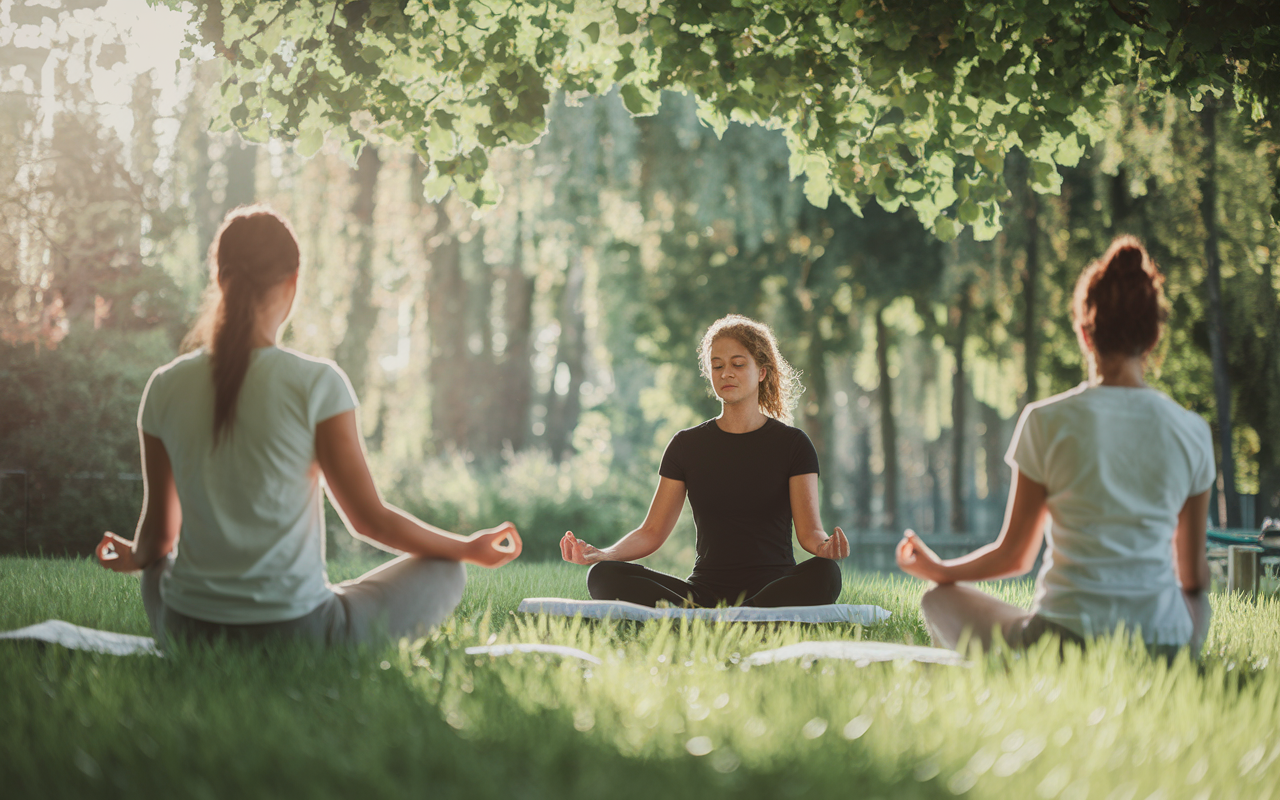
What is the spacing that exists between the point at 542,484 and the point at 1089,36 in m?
9.50

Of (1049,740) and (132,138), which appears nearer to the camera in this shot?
(1049,740)

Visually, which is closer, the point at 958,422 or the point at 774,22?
the point at 774,22

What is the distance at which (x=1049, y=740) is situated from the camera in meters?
2.68

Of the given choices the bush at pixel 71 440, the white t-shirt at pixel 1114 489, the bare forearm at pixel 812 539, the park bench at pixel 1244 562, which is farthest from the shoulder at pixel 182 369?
the park bench at pixel 1244 562

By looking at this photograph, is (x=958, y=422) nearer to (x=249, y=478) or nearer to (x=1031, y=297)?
(x=1031, y=297)

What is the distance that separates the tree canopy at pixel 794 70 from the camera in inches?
210

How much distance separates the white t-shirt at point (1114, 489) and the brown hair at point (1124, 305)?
16 centimetres

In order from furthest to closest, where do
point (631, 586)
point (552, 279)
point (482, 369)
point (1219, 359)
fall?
point (552, 279)
point (482, 369)
point (1219, 359)
point (631, 586)

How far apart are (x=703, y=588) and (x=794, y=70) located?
113 inches

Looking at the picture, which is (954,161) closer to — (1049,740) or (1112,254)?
(1112,254)

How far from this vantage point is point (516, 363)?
2033 cm

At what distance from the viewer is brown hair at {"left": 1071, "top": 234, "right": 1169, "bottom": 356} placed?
3268 mm

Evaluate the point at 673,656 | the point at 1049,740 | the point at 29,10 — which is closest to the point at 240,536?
the point at 673,656

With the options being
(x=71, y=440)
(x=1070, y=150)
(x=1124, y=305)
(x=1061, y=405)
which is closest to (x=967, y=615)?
(x=1061, y=405)
